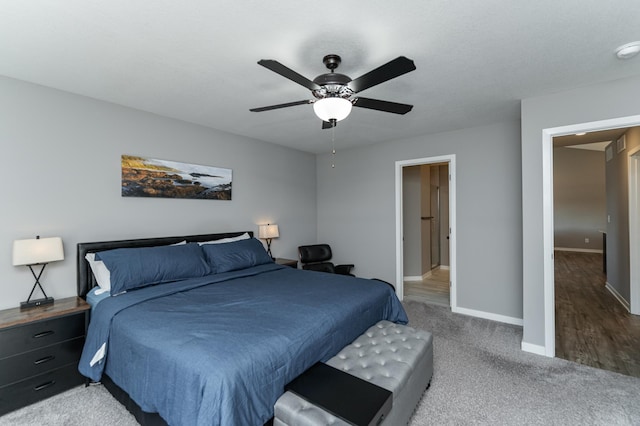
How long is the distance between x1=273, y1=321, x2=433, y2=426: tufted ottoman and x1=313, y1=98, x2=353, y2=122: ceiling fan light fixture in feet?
5.53

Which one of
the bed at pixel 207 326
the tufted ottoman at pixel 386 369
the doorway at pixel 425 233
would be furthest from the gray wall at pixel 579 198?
the bed at pixel 207 326

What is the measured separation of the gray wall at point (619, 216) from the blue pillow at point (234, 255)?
4941 mm

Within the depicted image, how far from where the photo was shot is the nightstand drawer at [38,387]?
2.12 m

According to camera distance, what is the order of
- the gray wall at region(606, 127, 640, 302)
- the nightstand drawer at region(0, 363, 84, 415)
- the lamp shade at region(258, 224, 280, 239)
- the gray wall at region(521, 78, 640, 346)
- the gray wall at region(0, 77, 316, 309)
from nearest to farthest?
the nightstand drawer at region(0, 363, 84, 415)
the gray wall at region(0, 77, 316, 309)
the gray wall at region(521, 78, 640, 346)
the gray wall at region(606, 127, 640, 302)
the lamp shade at region(258, 224, 280, 239)

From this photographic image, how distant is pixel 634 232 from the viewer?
12.2 ft

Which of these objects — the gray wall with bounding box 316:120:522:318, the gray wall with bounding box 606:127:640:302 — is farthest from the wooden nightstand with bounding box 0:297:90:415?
the gray wall with bounding box 606:127:640:302

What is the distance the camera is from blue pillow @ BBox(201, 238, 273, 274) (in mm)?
3402

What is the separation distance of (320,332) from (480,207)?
10.5 ft

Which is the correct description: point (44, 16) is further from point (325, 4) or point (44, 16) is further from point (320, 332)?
point (320, 332)

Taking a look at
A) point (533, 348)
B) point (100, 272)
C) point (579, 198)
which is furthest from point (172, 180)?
point (579, 198)

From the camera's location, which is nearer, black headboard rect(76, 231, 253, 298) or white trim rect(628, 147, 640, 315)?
black headboard rect(76, 231, 253, 298)

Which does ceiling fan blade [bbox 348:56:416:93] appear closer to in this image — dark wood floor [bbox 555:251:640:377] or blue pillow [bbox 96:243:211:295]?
blue pillow [bbox 96:243:211:295]

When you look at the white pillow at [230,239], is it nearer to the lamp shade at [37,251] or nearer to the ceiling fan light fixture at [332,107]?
the lamp shade at [37,251]

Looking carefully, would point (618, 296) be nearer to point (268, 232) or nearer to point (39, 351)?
point (268, 232)
